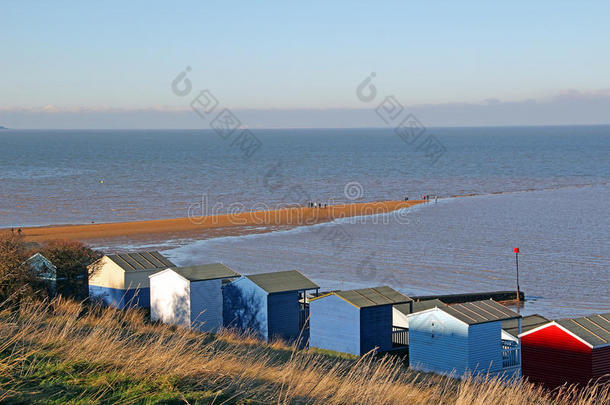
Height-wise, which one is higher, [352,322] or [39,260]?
[39,260]

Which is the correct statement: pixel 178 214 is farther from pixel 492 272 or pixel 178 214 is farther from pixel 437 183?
pixel 437 183

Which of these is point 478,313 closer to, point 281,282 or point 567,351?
point 567,351

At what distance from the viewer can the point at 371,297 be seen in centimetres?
2589

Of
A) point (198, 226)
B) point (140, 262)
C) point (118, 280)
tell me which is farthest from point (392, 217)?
point (118, 280)

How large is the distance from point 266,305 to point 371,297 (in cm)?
395

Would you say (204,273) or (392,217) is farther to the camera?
(392,217)

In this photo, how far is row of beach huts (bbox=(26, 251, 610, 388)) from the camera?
21.9 meters

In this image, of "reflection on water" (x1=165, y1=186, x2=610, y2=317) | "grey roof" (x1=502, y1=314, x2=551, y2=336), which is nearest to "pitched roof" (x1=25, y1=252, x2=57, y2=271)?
"reflection on water" (x1=165, y1=186, x2=610, y2=317)

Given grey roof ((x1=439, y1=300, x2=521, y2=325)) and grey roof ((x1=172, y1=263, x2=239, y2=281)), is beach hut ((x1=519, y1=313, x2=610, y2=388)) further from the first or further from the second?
grey roof ((x1=172, y1=263, x2=239, y2=281))

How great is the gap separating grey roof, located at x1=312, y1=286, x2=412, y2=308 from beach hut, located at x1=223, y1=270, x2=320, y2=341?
2012 millimetres

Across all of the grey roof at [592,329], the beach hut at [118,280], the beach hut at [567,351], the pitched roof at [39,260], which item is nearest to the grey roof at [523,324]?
the beach hut at [567,351]

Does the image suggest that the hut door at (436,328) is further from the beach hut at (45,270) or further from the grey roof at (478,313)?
the beach hut at (45,270)

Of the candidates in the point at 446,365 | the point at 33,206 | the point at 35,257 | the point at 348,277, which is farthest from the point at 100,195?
the point at 446,365

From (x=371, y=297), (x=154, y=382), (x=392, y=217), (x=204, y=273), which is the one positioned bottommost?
(x=371, y=297)
